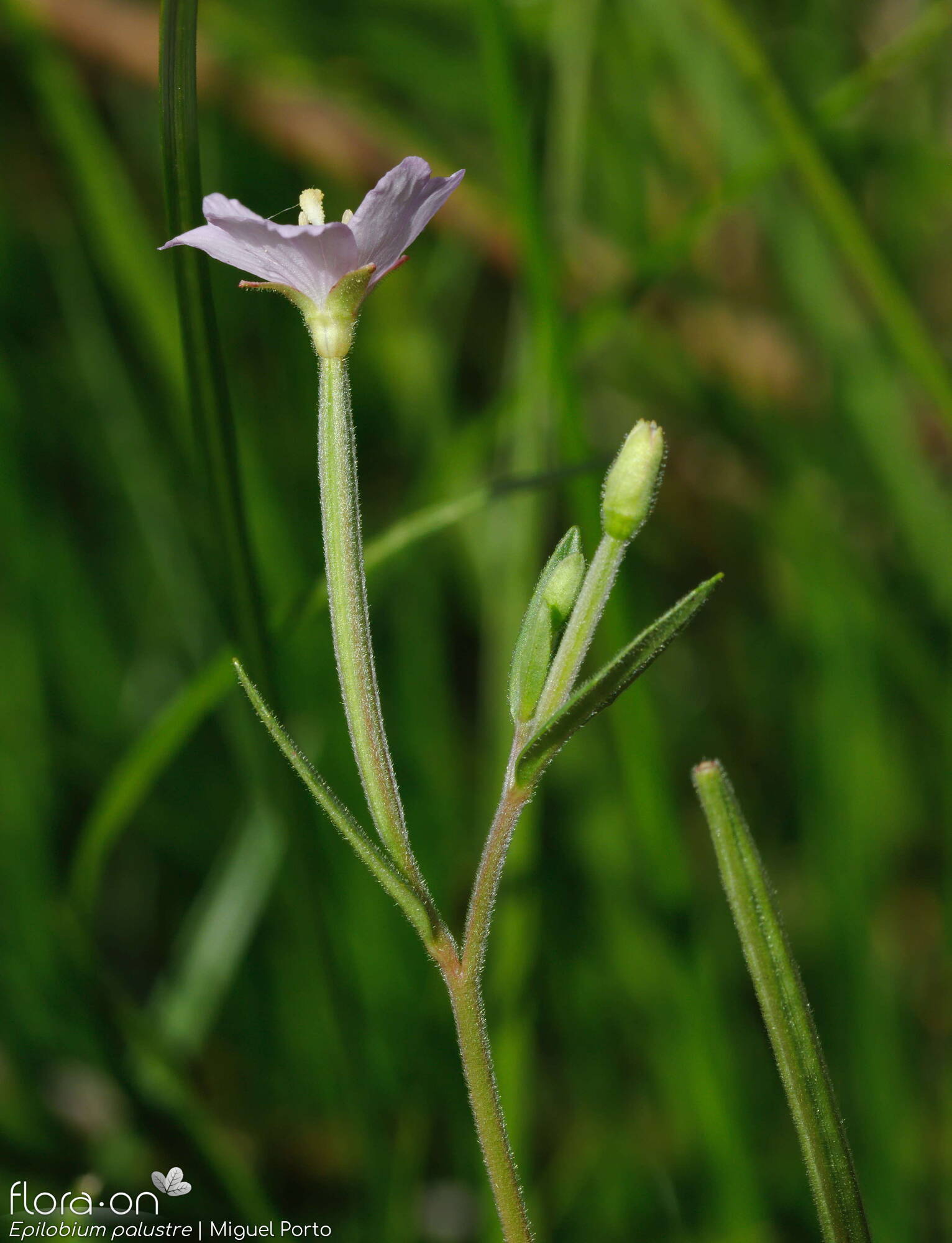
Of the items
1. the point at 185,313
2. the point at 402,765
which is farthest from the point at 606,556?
the point at 402,765

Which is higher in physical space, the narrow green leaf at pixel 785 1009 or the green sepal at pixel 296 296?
the green sepal at pixel 296 296

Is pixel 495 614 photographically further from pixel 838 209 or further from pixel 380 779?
pixel 380 779

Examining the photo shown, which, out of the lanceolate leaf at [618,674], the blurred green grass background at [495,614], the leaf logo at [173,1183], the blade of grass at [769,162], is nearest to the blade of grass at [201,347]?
the blurred green grass background at [495,614]

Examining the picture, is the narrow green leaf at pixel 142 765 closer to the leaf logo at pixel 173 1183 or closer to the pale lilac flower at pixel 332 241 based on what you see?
the leaf logo at pixel 173 1183

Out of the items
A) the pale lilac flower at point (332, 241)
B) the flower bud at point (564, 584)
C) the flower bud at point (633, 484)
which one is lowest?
the flower bud at point (564, 584)

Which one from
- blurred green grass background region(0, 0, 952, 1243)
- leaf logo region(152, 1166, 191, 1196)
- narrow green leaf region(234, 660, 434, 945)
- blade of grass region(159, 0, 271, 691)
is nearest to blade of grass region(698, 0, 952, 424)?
blurred green grass background region(0, 0, 952, 1243)

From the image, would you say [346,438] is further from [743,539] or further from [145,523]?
[743,539]

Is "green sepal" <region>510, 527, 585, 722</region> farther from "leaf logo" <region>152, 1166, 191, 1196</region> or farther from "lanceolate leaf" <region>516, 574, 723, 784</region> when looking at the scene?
"leaf logo" <region>152, 1166, 191, 1196</region>
